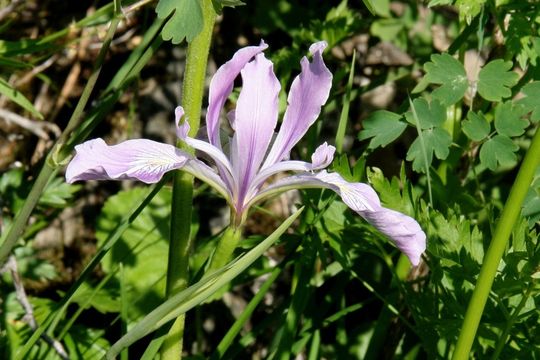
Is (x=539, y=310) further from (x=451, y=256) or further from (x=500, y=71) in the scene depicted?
(x=500, y=71)

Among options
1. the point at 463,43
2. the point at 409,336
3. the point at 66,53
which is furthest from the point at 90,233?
the point at 463,43

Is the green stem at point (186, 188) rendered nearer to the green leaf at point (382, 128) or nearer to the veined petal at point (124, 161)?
the veined petal at point (124, 161)

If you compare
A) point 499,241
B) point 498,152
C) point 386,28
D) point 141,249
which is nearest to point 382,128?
point 498,152

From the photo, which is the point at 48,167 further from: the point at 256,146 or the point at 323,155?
the point at 323,155

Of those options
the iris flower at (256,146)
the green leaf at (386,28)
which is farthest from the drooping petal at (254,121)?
the green leaf at (386,28)

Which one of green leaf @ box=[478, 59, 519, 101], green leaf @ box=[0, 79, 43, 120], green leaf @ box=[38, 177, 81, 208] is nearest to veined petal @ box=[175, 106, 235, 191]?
green leaf @ box=[478, 59, 519, 101]

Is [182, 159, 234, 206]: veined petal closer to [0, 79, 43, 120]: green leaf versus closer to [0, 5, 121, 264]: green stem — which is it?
[0, 5, 121, 264]: green stem
